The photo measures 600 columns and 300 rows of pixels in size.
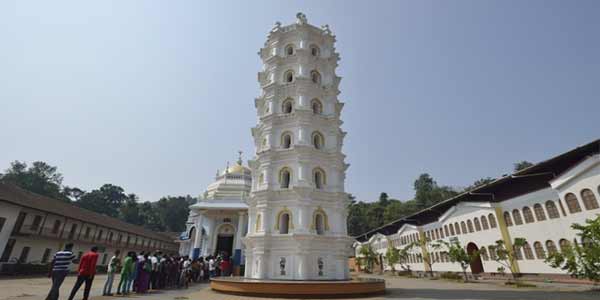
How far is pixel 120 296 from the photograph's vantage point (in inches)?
467

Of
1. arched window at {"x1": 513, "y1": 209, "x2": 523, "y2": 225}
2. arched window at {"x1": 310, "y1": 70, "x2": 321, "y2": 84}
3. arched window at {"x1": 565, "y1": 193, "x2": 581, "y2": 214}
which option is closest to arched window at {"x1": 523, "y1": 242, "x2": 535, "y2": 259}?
arched window at {"x1": 513, "y1": 209, "x2": 523, "y2": 225}

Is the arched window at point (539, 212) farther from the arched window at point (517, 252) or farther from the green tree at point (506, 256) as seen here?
the arched window at point (517, 252)

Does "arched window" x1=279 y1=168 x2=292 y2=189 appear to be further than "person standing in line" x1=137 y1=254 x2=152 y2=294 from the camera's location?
Yes

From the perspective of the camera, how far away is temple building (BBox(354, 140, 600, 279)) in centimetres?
1936

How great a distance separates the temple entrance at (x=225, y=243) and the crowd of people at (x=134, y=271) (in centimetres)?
1111

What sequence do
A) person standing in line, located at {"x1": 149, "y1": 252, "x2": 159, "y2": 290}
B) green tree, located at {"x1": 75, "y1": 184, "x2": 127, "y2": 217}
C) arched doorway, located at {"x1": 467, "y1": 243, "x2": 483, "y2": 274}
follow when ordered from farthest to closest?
green tree, located at {"x1": 75, "y1": 184, "x2": 127, "y2": 217}, arched doorway, located at {"x1": 467, "y1": 243, "x2": 483, "y2": 274}, person standing in line, located at {"x1": 149, "y1": 252, "x2": 159, "y2": 290}

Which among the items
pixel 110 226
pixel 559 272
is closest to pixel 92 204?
pixel 110 226

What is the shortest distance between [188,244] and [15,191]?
18.5 m

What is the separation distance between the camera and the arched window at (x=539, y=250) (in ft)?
72.6

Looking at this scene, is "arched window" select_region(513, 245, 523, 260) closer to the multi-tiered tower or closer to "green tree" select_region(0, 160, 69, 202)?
the multi-tiered tower

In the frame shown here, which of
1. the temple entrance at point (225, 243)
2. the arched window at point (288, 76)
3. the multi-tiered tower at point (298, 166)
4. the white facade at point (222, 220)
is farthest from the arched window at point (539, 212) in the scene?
the temple entrance at point (225, 243)

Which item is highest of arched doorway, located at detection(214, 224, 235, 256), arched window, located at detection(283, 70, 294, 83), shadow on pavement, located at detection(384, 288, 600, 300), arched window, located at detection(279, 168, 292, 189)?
arched window, located at detection(283, 70, 294, 83)

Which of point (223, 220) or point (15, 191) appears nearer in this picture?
point (15, 191)

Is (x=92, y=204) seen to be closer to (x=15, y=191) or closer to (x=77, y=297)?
(x=15, y=191)
